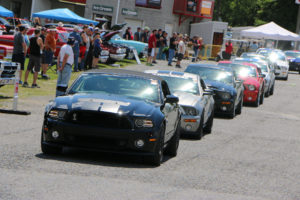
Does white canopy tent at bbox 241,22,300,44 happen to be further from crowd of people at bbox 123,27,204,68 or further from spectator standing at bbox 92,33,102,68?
spectator standing at bbox 92,33,102,68

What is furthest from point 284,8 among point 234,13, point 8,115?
point 8,115

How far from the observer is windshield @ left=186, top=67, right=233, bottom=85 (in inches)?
786

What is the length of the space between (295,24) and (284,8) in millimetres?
2349

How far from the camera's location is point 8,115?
578 inches

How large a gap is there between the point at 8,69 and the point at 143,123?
8059 mm

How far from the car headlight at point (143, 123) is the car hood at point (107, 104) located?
0.24 feet

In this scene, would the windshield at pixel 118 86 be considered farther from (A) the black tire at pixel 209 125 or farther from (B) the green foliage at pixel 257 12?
(B) the green foliage at pixel 257 12

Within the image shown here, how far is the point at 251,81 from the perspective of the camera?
24.3 m

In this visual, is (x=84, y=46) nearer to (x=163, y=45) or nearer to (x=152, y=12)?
(x=163, y=45)

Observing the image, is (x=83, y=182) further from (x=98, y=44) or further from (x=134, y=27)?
(x=134, y=27)

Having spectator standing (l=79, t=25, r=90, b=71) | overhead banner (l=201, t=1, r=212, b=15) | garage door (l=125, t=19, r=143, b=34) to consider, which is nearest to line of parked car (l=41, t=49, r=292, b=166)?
spectator standing (l=79, t=25, r=90, b=71)

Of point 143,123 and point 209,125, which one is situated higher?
point 143,123

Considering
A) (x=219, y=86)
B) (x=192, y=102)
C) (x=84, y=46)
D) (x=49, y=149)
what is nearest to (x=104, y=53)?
(x=84, y=46)

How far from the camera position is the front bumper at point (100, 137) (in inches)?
364
